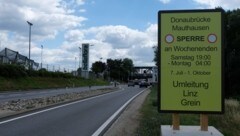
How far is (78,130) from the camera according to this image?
1413 centimetres

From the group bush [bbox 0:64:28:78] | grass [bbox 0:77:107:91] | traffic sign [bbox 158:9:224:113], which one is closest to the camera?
traffic sign [bbox 158:9:224:113]

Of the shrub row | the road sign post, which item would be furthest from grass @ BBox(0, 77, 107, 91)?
the road sign post

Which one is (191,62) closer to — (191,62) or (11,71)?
(191,62)

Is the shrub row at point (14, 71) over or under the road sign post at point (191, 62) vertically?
→ over

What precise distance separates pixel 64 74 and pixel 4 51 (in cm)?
1535

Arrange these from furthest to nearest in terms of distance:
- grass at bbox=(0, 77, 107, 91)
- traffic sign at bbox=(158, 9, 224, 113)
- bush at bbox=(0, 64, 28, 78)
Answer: bush at bbox=(0, 64, 28, 78)
grass at bbox=(0, 77, 107, 91)
traffic sign at bbox=(158, 9, 224, 113)

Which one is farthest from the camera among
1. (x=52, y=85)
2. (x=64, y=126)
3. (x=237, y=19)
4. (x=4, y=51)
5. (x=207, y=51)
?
(x=4, y=51)

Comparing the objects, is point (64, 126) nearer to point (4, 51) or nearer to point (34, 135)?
point (34, 135)

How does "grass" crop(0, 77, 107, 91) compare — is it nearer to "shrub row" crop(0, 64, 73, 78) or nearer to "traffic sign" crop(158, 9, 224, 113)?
"shrub row" crop(0, 64, 73, 78)

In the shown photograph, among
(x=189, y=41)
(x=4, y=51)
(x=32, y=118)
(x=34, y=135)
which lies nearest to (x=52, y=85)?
(x=4, y=51)

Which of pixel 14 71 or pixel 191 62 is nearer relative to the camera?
pixel 191 62

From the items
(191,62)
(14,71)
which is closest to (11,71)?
(14,71)

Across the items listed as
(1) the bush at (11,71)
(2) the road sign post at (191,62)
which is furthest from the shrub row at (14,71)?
(2) the road sign post at (191,62)

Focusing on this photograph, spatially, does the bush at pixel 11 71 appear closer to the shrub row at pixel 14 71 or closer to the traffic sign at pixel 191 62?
the shrub row at pixel 14 71
